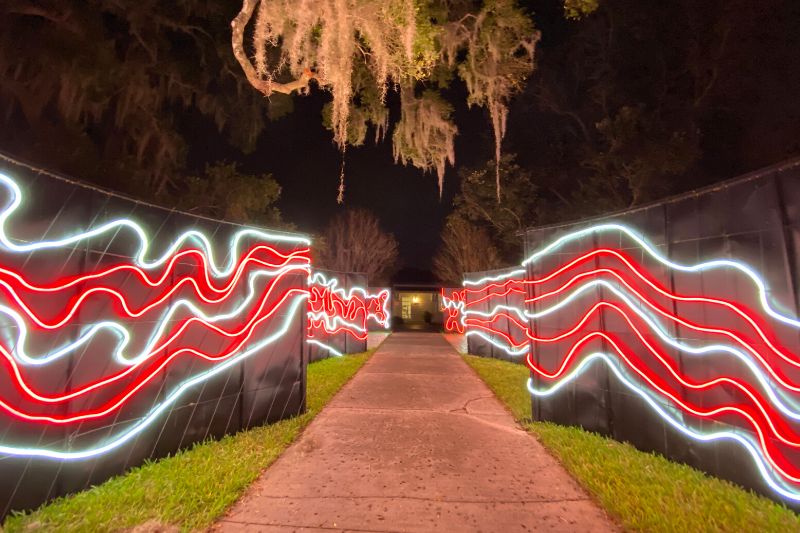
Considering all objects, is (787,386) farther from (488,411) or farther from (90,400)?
(90,400)

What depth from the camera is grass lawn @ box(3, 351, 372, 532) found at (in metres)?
2.48

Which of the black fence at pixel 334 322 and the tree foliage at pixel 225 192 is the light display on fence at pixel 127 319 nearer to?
the black fence at pixel 334 322

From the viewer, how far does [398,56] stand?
15.9ft

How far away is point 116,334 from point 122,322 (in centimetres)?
10

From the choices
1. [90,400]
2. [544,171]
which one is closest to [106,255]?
[90,400]

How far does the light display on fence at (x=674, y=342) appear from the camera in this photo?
2.72 meters

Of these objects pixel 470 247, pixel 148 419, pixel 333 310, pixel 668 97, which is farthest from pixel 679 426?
pixel 470 247

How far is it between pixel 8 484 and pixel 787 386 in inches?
200

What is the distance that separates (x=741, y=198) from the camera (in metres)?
2.98

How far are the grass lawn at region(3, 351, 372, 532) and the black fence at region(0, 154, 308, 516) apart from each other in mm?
139

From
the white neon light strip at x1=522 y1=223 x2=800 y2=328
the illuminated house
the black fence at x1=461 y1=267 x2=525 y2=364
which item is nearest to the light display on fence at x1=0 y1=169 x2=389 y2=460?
the white neon light strip at x1=522 y1=223 x2=800 y2=328

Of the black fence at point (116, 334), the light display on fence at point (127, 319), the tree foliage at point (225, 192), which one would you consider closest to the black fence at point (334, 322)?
the tree foliage at point (225, 192)

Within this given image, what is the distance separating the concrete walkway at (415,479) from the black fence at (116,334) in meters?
1.05

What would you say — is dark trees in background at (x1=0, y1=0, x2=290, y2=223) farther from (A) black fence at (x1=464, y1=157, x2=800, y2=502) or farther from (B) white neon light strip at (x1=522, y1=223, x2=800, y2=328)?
(A) black fence at (x1=464, y1=157, x2=800, y2=502)
